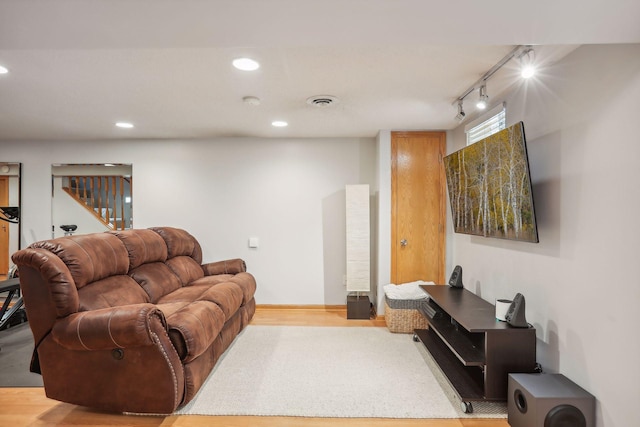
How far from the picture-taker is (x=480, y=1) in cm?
116

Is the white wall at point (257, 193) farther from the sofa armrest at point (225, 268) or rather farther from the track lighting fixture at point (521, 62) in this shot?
the track lighting fixture at point (521, 62)

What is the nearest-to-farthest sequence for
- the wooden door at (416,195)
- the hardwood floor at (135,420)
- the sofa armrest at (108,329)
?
1. the sofa armrest at (108,329)
2. the hardwood floor at (135,420)
3. the wooden door at (416,195)

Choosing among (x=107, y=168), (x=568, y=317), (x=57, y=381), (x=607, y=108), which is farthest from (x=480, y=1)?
(x=107, y=168)

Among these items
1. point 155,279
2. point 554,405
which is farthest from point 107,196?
point 554,405

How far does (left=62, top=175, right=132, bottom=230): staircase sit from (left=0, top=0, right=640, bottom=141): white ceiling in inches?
22.9

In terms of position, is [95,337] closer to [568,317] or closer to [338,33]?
[338,33]

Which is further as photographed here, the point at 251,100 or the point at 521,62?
the point at 251,100

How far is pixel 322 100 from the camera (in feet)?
9.30

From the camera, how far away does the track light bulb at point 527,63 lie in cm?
195

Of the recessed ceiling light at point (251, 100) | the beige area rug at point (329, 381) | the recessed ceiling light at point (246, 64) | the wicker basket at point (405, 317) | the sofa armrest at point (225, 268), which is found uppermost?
the recessed ceiling light at point (251, 100)

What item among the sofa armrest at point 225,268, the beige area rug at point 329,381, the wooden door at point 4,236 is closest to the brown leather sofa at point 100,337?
the beige area rug at point 329,381

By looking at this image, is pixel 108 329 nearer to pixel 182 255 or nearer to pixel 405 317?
pixel 182 255

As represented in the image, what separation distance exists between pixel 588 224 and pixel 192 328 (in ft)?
8.13

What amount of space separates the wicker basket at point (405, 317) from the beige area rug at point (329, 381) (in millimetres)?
97
